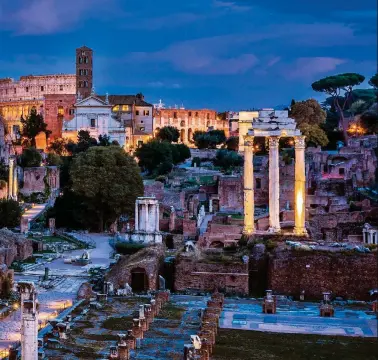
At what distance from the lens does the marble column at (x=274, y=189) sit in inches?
1155

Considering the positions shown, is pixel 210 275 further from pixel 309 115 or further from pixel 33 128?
pixel 33 128

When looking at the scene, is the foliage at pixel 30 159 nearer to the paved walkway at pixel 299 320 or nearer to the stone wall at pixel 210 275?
the stone wall at pixel 210 275

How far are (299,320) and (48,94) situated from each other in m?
71.6

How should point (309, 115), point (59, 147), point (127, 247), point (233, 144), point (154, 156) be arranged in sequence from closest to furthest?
point (127, 247) → point (154, 156) → point (309, 115) → point (59, 147) → point (233, 144)

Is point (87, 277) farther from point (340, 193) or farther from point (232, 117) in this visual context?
point (232, 117)

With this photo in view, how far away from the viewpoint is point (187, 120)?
98438 mm

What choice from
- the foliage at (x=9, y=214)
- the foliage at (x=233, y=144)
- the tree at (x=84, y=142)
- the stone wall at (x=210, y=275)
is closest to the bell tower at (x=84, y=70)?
the foliage at (x=233, y=144)

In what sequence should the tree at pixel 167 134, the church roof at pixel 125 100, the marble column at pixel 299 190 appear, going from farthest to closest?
the church roof at pixel 125 100, the tree at pixel 167 134, the marble column at pixel 299 190

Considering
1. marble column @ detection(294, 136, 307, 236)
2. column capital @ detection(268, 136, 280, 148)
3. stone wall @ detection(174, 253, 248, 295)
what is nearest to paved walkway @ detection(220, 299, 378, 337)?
stone wall @ detection(174, 253, 248, 295)

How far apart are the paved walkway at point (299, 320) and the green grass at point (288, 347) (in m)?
0.61

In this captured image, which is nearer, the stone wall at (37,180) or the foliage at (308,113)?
the stone wall at (37,180)

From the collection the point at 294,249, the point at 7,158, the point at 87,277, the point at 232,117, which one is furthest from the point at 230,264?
the point at 232,117

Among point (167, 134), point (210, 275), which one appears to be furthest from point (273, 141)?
point (167, 134)

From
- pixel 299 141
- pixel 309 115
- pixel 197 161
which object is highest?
pixel 309 115
